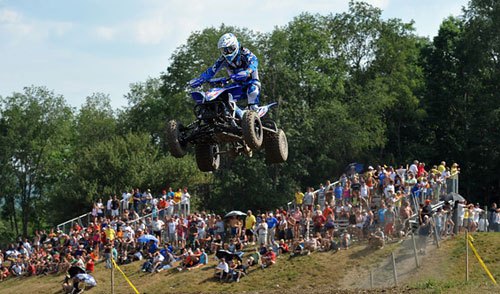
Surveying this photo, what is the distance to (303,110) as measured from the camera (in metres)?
55.2

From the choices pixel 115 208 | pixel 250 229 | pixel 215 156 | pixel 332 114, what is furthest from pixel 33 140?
pixel 215 156

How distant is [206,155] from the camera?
1791cm

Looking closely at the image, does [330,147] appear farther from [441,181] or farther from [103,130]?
[441,181]

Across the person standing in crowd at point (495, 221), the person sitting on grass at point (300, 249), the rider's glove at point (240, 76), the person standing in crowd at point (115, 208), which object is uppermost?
the rider's glove at point (240, 76)

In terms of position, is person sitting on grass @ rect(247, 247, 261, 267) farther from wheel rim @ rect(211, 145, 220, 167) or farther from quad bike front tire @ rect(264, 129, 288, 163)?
quad bike front tire @ rect(264, 129, 288, 163)

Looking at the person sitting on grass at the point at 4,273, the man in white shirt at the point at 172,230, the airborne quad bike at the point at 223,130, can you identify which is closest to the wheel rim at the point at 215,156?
the airborne quad bike at the point at 223,130

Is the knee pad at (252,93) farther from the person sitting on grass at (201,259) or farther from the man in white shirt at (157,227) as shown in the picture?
the man in white shirt at (157,227)

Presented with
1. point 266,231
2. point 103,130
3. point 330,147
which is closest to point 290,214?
point 266,231

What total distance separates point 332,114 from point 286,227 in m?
25.2

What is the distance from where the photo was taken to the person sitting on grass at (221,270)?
28781mm

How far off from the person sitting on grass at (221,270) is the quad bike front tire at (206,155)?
11.2 metres

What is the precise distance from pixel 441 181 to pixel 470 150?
2427cm

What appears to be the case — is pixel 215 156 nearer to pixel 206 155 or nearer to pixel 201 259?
pixel 206 155

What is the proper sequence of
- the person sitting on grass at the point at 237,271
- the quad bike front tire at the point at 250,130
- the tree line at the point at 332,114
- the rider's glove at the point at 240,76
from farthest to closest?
the tree line at the point at 332,114
the person sitting on grass at the point at 237,271
the rider's glove at the point at 240,76
the quad bike front tire at the point at 250,130
